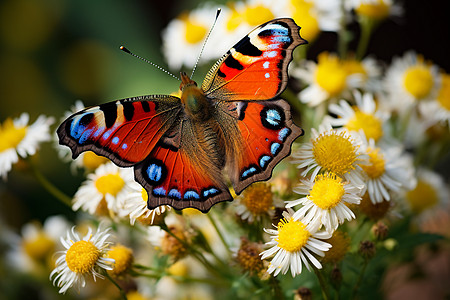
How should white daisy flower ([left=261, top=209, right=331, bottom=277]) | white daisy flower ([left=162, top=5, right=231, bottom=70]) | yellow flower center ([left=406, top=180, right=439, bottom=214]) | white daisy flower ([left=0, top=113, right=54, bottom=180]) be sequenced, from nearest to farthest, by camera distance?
white daisy flower ([left=261, top=209, right=331, bottom=277]) < white daisy flower ([left=0, top=113, right=54, bottom=180]) < yellow flower center ([left=406, top=180, right=439, bottom=214]) < white daisy flower ([left=162, top=5, right=231, bottom=70])

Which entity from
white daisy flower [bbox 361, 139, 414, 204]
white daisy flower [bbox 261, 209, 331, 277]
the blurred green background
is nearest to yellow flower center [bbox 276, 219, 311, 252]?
white daisy flower [bbox 261, 209, 331, 277]

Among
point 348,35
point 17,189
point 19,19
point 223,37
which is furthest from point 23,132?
point 19,19

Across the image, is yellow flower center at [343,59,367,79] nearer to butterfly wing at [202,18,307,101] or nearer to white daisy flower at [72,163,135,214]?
butterfly wing at [202,18,307,101]

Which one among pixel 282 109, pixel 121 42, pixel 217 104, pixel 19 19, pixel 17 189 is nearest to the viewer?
pixel 282 109

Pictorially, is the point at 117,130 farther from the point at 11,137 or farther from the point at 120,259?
the point at 11,137

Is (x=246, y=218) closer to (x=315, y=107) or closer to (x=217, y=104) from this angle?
(x=217, y=104)

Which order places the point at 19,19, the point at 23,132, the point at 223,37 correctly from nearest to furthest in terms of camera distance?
the point at 23,132, the point at 223,37, the point at 19,19

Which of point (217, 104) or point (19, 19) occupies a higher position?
point (19, 19)
